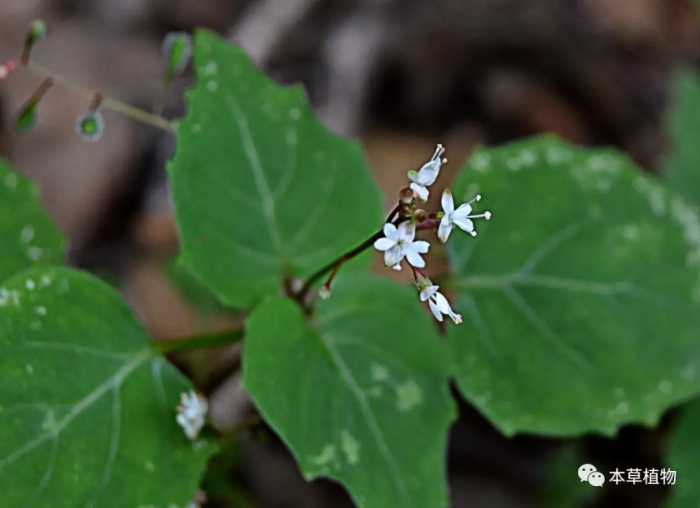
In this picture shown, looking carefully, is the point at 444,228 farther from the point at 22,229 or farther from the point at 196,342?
the point at 22,229

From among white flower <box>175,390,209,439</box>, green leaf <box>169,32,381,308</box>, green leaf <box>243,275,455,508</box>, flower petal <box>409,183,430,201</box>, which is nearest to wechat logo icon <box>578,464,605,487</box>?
green leaf <box>243,275,455,508</box>

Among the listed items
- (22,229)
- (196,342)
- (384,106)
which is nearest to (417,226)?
(196,342)

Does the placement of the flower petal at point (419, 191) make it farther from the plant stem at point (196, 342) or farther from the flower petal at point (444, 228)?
the plant stem at point (196, 342)

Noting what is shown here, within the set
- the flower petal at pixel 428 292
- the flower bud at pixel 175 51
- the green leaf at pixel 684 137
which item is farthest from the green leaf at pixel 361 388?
the green leaf at pixel 684 137

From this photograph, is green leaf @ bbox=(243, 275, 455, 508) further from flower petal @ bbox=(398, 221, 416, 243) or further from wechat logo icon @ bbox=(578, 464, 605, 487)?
wechat logo icon @ bbox=(578, 464, 605, 487)

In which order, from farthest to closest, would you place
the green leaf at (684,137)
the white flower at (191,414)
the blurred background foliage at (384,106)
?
1. the green leaf at (684,137)
2. the blurred background foliage at (384,106)
3. the white flower at (191,414)

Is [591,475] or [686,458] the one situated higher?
[686,458]
